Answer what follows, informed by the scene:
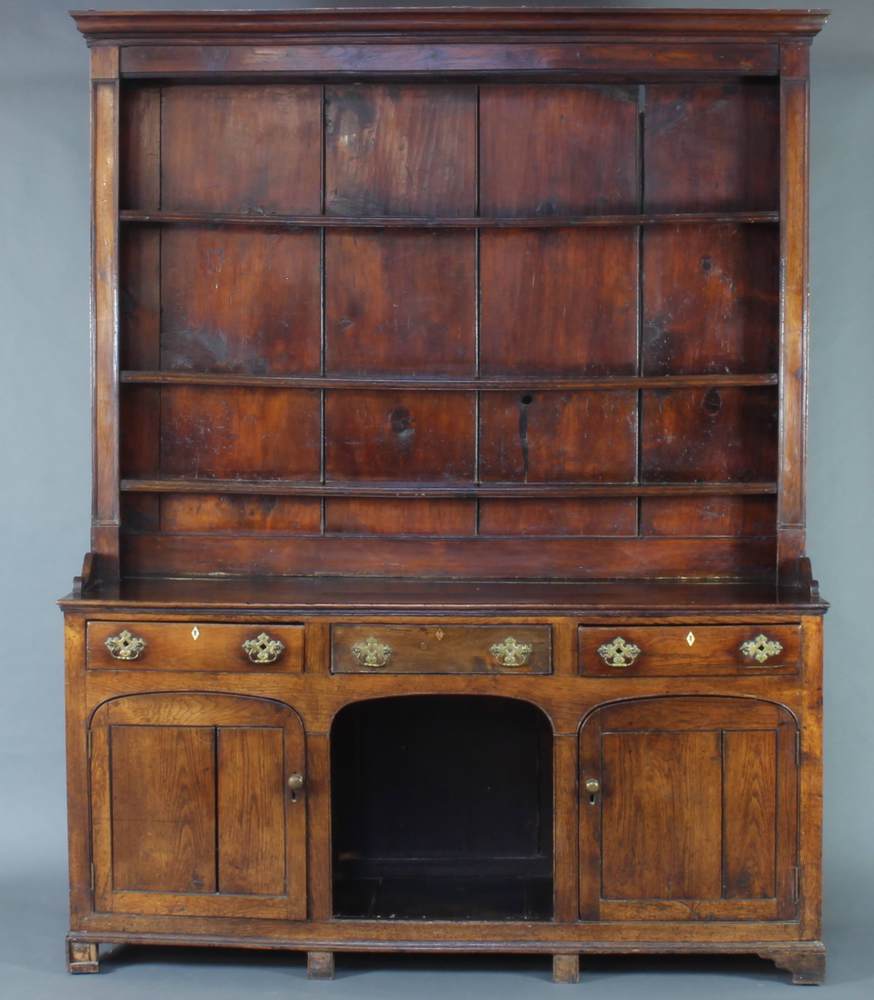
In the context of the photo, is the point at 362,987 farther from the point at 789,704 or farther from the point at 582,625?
the point at 789,704

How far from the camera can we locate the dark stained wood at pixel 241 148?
3.89 m

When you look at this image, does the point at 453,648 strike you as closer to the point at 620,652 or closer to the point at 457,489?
the point at 620,652

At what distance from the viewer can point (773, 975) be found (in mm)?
3561

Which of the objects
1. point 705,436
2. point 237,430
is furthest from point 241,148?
point 705,436

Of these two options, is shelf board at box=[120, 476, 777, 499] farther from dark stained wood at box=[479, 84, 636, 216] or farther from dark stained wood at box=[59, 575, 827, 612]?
dark stained wood at box=[479, 84, 636, 216]

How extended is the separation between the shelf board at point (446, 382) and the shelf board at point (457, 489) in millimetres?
280

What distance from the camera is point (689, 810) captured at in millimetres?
3469

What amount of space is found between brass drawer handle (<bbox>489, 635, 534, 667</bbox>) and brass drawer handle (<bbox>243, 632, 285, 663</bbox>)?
1.80 feet

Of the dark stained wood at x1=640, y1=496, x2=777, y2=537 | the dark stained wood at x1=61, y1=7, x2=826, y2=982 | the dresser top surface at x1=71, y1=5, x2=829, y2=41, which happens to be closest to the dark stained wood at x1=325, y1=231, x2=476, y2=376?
the dark stained wood at x1=61, y1=7, x2=826, y2=982

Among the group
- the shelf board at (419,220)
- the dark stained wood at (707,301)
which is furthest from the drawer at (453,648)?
the shelf board at (419,220)

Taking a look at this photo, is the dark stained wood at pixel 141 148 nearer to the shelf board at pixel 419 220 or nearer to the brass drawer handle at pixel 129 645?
the shelf board at pixel 419 220

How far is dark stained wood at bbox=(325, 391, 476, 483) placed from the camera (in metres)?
3.96

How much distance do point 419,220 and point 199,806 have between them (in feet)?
5.61

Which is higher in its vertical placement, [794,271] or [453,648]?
[794,271]
